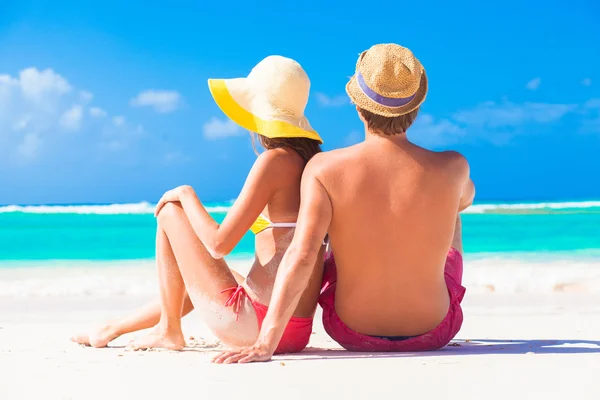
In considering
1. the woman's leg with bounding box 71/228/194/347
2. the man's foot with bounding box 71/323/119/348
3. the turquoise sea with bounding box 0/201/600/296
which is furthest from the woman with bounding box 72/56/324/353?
the turquoise sea with bounding box 0/201/600/296

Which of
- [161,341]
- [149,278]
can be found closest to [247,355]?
[161,341]

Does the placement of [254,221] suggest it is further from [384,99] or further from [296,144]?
[384,99]

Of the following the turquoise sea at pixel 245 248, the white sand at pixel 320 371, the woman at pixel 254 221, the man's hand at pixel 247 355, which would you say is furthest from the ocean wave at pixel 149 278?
the man's hand at pixel 247 355

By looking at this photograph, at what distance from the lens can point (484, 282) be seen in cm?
771

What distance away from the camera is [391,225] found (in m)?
3.15

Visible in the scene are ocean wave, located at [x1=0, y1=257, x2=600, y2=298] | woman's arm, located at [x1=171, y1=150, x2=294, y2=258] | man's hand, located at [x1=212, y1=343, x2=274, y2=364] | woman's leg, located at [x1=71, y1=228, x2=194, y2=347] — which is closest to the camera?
man's hand, located at [x1=212, y1=343, x2=274, y2=364]

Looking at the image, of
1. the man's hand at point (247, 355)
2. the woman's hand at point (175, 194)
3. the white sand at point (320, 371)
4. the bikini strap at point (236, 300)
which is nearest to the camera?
the white sand at point (320, 371)

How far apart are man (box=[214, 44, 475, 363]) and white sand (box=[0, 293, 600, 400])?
0.19 metres

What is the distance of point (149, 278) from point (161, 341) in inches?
198

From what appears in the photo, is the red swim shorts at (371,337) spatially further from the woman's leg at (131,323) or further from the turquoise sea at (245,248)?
the turquoise sea at (245,248)

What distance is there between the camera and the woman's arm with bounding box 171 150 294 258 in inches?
122

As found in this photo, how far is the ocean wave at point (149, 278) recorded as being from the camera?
23.9ft

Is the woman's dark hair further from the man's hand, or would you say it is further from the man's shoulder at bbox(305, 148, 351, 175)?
the man's hand

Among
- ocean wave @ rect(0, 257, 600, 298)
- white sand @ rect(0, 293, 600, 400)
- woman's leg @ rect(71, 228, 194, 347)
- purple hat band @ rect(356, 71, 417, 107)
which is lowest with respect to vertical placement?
white sand @ rect(0, 293, 600, 400)
